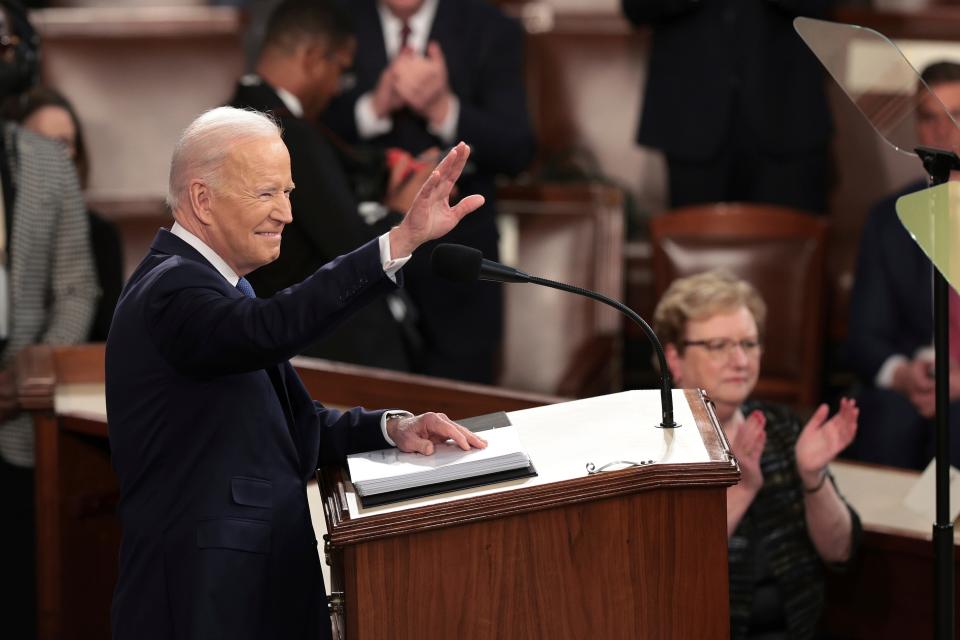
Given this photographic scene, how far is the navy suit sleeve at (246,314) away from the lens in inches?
59.6

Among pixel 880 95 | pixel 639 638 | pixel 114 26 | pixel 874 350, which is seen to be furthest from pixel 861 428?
pixel 114 26

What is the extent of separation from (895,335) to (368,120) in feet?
4.86

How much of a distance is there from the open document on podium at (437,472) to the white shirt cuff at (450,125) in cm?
196

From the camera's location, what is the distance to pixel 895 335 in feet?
11.6

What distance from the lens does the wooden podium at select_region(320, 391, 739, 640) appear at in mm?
1533

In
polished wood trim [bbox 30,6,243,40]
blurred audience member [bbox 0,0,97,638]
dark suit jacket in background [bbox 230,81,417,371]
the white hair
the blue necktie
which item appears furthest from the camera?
polished wood trim [bbox 30,6,243,40]

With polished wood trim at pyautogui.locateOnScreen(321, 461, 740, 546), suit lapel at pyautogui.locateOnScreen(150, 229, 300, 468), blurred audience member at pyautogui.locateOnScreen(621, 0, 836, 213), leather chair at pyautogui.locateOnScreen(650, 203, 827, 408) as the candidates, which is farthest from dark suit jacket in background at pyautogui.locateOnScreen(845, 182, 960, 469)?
suit lapel at pyautogui.locateOnScreen(150, 229, 300, 468)

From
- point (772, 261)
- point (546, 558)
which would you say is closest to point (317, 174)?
point (546, 558)

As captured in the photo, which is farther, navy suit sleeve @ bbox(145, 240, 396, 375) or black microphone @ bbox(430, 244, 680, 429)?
black microphone @ bbox(430, 244, 680, 429)

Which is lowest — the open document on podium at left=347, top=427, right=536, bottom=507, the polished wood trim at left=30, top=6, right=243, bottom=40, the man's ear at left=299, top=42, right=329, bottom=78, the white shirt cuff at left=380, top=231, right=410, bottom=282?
the open document on podium at left=347, top=427, right=536, bottom=507

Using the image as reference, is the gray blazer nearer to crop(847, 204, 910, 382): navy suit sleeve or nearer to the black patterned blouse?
the black patterned blouse

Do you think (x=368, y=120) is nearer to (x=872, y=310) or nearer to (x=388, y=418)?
(x=872, y=310)

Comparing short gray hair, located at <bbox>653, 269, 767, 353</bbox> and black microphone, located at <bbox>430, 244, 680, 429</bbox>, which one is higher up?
black microphone, located at <bbox>430, 244, 680, 429</bbox>

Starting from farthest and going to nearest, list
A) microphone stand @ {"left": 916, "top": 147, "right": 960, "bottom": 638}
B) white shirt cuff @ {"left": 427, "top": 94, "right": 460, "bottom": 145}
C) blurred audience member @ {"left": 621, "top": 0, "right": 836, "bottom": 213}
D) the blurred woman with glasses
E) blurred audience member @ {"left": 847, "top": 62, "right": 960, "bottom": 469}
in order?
blurred audience member @ {"left": 621, "top": 0, "right": 836, "bottom": 213}, white shirt cuff @ {"left": 427, "top": 94, "right": 460, "bottom": 145}, blurred audience member @ {"left": 847, "top": 62, "right": 960, "bottom": 469}, the blurred woman with glasses, microphone stand @ {"left": 916, "top": 147, "right": 960, "bottom": 638}
